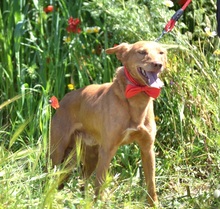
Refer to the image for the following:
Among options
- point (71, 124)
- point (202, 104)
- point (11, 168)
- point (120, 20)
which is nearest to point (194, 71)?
point (202, 104)

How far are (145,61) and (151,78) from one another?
13 centimetres

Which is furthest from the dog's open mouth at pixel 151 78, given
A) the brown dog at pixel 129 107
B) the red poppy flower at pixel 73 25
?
the red poppy flower at pixel 73 25

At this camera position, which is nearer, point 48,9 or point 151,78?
point 151,78

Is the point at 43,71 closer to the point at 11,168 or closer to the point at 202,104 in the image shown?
the point at 202,104

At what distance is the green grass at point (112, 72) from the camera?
6.28 meters

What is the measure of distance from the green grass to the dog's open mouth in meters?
0.84

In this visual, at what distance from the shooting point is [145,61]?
17.8 feet

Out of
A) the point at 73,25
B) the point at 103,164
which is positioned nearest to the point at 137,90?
the point at 103,164

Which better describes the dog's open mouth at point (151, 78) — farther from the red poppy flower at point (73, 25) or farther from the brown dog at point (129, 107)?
the red poppy flower at point (73, 25)

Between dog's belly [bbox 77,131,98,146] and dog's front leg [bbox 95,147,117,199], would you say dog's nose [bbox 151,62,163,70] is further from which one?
dog's belly [bbox 77,131,98,146]

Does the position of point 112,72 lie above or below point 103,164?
above

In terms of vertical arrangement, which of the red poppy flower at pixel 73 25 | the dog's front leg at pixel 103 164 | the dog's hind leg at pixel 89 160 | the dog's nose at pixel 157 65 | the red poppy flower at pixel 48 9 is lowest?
the dog's hind leg at pixel 89 160

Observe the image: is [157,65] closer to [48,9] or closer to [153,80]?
[153,80]

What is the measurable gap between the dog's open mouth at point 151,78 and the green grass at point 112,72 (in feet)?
2.75
